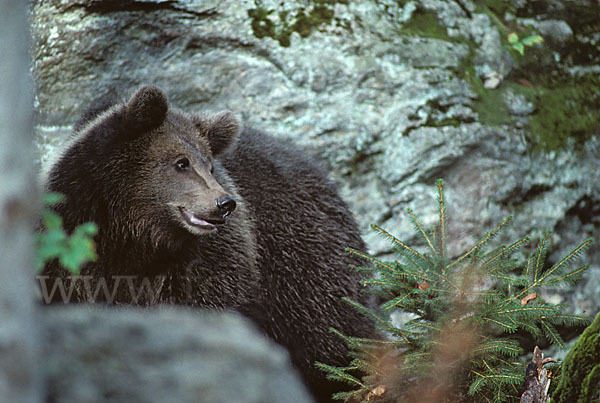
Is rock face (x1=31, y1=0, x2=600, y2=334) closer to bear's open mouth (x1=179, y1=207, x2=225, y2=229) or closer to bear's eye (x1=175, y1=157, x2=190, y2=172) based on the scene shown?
bear's eye (x1=175, y1=157, x2=190, y2=172)

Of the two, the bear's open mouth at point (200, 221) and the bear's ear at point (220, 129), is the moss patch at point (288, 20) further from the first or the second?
the bear's open mouth at point (200, 221)

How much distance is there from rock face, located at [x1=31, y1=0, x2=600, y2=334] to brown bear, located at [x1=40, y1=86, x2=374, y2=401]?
50.3 inches

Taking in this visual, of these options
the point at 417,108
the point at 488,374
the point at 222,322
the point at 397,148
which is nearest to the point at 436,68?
the point at 417,108

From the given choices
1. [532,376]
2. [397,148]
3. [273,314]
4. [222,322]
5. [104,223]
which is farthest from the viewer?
[397,148]

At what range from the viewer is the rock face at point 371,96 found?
6.27 m

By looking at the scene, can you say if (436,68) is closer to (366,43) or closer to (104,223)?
(366,43)

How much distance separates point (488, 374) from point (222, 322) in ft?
7.08

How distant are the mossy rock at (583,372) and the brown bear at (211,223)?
1.98 meters

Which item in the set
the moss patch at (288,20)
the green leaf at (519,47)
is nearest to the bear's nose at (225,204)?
the moss patch at (288,20)

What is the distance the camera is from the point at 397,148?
6355mm

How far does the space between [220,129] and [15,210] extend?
2.93m

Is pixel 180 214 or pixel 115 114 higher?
pixel 115 114

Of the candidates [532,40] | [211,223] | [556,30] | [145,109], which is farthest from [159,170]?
[556,30]

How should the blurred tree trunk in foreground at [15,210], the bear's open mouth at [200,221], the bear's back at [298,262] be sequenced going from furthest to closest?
the bear's back at [298,262] < the bear's open mouth at [200,221] < the blurred tree trunk in foreground at [15,210]
